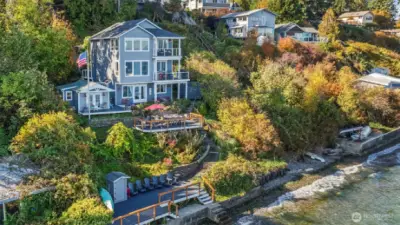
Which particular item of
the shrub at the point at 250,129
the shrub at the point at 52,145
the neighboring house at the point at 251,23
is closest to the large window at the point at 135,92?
the shrub at the point at 250,129

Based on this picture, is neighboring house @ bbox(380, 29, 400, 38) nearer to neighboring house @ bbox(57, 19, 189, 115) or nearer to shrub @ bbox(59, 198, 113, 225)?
neighboring house @ bbox(57, 19, 189, 115)

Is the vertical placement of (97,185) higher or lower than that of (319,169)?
higher

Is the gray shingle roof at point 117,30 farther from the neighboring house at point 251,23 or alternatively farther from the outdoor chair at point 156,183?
the neighboring house at point 251,23

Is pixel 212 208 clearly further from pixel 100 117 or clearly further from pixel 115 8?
pixel 115 8

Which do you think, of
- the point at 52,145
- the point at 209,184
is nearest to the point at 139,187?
the point at 209,184

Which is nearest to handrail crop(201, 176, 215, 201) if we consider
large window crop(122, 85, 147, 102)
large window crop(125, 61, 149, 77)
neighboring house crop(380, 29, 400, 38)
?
large window crop(122, 85, 147, 102)

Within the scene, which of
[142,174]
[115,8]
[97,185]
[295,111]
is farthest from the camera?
[115,8]

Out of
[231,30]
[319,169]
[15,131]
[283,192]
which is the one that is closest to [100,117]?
[15,131]
